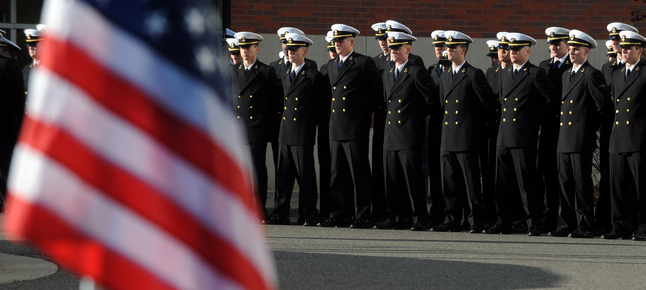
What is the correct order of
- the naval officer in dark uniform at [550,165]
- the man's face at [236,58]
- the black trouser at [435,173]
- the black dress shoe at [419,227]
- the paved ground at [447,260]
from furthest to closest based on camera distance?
the man's face at [236,58]
the black trouser at [435,173]
the black dress shoe at [419,227]
the naval officer in dark uniform at [550,165]
the paved ground at [447,260]

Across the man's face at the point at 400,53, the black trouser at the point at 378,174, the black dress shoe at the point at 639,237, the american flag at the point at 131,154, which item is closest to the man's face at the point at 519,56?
the man's face at the point at 400,53

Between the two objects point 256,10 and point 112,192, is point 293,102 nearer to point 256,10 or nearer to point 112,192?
point 256,10

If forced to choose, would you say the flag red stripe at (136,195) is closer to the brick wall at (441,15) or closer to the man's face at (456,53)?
the man's face at (456,53)

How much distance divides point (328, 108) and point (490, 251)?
269cm

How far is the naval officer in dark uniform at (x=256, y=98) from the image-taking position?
957 cm

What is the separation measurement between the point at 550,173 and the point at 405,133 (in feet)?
4.94

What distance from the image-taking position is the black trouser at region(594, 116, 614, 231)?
350 inches

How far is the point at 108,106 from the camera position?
1.83 meters

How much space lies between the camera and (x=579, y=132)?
28.0 ft

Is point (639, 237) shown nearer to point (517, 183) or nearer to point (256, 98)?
point (517, 183)

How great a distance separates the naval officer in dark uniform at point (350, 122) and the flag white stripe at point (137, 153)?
7266mm

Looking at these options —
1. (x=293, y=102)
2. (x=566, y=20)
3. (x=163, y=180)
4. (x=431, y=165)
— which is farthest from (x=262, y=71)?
(x=163, y=180)

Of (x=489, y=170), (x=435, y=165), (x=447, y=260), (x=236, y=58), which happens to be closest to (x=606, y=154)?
(x=489, y=170)

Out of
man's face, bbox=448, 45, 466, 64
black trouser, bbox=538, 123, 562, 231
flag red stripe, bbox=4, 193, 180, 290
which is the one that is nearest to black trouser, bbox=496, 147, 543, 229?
black trouser, bbox=538, 123, 562, 231
